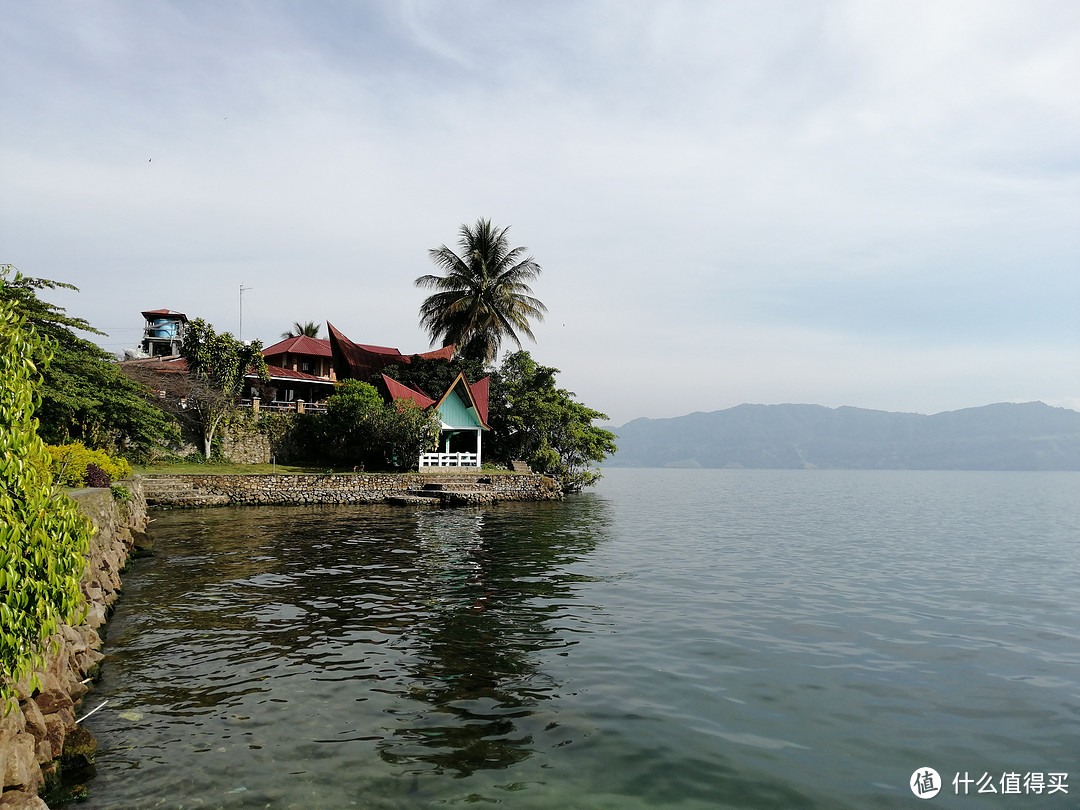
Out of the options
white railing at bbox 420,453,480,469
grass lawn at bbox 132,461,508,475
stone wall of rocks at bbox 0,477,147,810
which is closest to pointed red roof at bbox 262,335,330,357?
grass lawn at bbox 132,461,508,475

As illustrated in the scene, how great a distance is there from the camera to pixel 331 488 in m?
37.8

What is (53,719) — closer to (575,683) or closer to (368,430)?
(575,683)

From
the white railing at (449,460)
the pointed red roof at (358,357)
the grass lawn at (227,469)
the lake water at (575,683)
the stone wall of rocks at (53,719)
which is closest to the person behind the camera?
the stone wall of rocks at (53,719)

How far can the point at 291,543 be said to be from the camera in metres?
22.7

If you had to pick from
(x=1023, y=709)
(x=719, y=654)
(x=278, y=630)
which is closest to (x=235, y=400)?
(x=278, y=630)

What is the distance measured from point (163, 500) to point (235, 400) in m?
12.0

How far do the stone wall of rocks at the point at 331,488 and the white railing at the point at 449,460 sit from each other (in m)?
2.04

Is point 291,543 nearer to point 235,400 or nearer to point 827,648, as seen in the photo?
point 827,648

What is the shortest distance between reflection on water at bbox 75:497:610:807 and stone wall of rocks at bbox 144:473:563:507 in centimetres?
1339

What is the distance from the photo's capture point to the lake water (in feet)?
23.1

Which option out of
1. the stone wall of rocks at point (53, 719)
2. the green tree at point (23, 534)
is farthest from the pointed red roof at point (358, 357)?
the green tree at point (23, 534)

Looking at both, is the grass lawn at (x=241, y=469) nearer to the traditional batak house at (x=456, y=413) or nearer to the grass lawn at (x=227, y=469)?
the grass lawn at (x=227, y=469)

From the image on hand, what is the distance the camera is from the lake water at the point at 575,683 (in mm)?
7031

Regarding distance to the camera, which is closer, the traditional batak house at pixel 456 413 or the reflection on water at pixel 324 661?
the reflection on water at pixel 324 661
